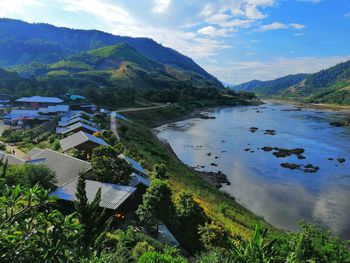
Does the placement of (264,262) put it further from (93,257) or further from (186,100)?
(186,100)

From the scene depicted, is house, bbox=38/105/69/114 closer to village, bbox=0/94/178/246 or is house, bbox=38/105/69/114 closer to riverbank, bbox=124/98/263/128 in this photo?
village, bbox=0/94/178/246

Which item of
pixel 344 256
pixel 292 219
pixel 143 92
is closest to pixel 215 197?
pixel 292 219

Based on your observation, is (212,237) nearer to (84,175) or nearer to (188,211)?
(188,211)

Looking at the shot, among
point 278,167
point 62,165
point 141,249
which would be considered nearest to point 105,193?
point 141,249

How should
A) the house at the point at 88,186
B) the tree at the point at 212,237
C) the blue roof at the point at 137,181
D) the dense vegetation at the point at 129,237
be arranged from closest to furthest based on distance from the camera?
the dense vegetation at the point at 129,237 → the tree at the point at 212,237 → the house at the point at 88,186 → the blue roof at the point at 137,181

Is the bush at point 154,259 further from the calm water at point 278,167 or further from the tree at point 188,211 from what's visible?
the calm water at point 278,167

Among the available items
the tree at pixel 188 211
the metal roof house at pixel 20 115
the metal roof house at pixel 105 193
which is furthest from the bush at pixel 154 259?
the metal roof house at pixel 20 115
